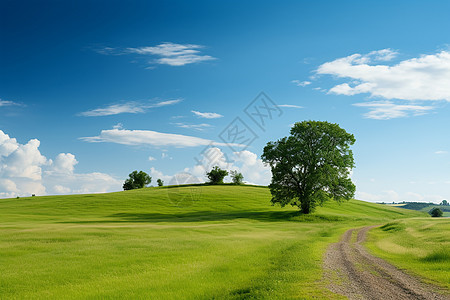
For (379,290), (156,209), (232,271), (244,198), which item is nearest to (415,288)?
(379,290)

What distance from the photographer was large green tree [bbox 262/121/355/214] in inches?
2260

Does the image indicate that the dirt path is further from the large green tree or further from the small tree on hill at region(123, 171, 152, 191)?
the small tree on hill at region(123, 171, 152, 191)

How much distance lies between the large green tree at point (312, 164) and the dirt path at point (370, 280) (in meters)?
38.6

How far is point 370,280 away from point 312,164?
44.7 metres

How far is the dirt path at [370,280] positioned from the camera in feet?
39.4

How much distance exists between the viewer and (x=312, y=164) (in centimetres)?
5766

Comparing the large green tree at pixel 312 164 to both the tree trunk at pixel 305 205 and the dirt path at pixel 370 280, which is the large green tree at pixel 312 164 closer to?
the tree trunk at pixel 305 205

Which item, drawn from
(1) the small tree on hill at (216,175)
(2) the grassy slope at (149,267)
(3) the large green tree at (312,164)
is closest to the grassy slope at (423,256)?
(2) the grassy slope at (149,267)

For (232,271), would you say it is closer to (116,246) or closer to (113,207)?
(116,246)

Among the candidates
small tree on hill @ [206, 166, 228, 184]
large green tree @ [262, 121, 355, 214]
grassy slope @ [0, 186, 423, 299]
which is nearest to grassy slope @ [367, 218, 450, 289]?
grassy slope @ [0, 186, 423, 299]

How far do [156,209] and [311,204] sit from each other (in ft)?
101

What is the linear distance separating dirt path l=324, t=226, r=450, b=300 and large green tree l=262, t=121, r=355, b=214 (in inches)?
1520

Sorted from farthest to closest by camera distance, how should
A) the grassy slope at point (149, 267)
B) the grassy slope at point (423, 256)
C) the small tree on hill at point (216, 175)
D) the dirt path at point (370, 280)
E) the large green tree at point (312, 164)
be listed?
the small tree on hill at point (216, 175) < the large green tree at point (312, 164) < the grassy slope at point (423, 256) < the grassy slope at point (149, 267) < the dirt path at point (370, 280)

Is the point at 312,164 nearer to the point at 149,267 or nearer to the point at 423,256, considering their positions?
the point at 423,256
